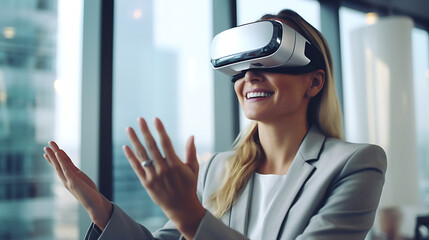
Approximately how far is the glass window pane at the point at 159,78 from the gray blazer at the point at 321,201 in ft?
2.67

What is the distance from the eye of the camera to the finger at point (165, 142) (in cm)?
67

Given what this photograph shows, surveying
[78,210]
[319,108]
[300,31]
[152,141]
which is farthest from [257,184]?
[78,210]

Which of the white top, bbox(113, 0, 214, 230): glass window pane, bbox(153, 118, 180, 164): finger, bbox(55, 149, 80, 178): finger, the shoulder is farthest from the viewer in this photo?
bbox(113, 0, 214, 230): glass window pane

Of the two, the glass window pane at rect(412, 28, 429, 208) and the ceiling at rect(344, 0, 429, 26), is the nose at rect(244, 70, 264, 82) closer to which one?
the ceiling at rect(344, 0, 429, 26)

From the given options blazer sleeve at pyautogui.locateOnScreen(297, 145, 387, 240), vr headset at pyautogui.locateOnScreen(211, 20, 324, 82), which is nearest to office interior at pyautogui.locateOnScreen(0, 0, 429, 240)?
vr headset at pyautogui.locateOnScreen(211, 20, 324, 82)

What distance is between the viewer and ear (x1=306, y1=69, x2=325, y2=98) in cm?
118

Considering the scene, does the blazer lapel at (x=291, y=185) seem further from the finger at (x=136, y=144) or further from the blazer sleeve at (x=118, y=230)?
the finger at (x=136, y=144)

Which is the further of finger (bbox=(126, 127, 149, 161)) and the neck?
the neck

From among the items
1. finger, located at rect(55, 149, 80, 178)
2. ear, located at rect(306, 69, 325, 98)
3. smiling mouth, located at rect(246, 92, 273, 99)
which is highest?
ear, located at rect(306, 69, 325, 98)

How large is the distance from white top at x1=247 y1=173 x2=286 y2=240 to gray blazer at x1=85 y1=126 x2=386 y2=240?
25 millimetres

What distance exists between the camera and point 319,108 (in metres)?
1.23

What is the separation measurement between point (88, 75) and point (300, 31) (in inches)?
39.8

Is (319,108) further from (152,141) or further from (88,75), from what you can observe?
(88,75)

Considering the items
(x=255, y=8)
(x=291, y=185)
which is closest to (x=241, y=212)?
(x=291, y=185)
